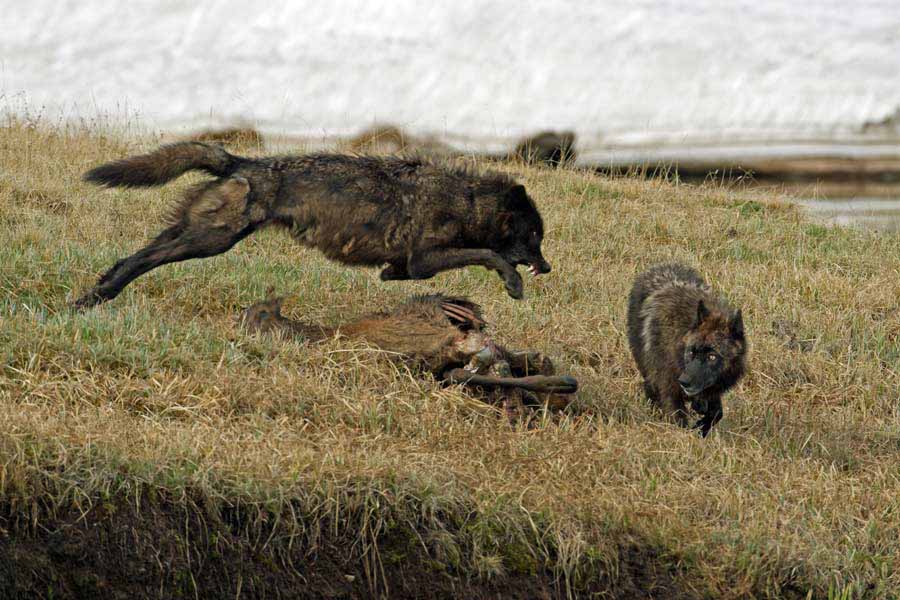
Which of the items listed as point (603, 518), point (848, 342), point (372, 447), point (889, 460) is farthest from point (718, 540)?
point (848, 342)

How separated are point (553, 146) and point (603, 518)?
7631 mm

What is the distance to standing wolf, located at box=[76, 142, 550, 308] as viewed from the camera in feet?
20.7

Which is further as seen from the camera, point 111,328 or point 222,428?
point 111,328

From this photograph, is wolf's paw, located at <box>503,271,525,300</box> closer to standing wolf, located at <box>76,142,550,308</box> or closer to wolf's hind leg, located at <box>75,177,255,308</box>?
standing wolf, located at <box>76,142,550,308</box>

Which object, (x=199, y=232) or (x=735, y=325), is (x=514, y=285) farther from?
(x=199, y=232)

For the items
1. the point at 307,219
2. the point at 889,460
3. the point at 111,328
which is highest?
the point at 307,219

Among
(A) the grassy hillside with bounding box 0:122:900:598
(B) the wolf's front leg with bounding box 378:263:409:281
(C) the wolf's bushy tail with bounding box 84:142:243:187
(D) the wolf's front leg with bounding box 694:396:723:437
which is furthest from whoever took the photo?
(B) the wolf's front leg with bounding box 378:263:409:281

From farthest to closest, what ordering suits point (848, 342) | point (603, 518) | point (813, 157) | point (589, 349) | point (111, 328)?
point (813, 157), point (848, 342), point (589, 349), point (111, 328), point (603, 518)

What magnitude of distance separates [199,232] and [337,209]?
769 mm

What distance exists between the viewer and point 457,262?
654cm

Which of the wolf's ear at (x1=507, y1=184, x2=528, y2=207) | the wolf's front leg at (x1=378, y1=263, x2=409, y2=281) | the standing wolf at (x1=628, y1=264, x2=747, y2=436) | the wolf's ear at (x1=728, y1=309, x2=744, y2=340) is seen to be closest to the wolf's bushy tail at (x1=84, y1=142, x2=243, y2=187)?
the wolf's front leg at (x1=378, y1=263, x2=409, y2=281)

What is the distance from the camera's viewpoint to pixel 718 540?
197 inches

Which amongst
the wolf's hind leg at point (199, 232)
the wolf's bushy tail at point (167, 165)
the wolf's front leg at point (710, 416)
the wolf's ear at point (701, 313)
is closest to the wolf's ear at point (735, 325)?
the wolf's ear at point (701, 313)

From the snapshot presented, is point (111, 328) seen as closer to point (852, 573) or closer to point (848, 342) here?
point (852, 573)
